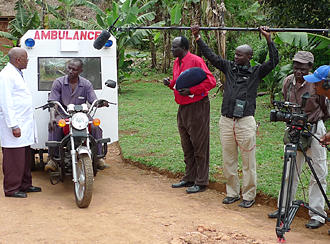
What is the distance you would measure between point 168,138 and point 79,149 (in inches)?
166

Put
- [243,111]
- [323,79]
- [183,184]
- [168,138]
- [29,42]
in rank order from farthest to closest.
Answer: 1. [168,138]
2. [29,42]
3. [183,184]
4. [243,111]
5. [323,79]

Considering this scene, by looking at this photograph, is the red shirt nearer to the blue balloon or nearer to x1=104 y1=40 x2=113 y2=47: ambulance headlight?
the blue balloon

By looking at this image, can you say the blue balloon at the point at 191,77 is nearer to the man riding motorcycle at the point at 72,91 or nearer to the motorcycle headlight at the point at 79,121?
the motorcycle headlight at the point at 79,121

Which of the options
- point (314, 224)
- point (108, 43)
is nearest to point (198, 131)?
point (314, 224)

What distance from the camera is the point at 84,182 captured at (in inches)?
219

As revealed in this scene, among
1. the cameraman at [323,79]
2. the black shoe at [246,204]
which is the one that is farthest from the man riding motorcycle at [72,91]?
the cameraman at [323,79]

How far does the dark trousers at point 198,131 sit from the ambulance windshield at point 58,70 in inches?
72.8

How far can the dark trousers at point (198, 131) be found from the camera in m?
6.25

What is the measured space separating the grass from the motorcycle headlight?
1957 mm

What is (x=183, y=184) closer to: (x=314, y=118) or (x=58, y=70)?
(x=314, y=118)

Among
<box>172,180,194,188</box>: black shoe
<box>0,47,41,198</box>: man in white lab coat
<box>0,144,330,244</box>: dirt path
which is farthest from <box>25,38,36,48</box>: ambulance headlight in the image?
<box>172,180,194,188</box>: black shoe

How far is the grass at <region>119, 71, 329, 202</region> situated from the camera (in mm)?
7156

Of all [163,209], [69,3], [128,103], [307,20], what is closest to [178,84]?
[163,209]

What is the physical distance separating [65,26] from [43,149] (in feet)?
39.9
